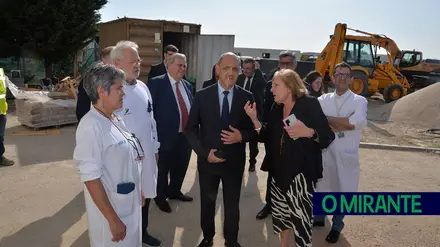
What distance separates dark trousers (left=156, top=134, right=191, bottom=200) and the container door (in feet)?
21.0

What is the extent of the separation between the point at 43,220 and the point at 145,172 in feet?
5.85

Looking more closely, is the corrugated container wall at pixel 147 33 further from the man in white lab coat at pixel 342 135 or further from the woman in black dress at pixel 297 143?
the woman in black dress at pixel 297 143

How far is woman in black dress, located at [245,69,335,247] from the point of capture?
104 inches

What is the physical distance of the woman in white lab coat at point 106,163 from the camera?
6.08ft

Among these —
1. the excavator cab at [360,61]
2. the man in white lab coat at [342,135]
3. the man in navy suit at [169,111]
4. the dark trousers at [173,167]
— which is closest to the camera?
the man in white lab coat at [342,135]

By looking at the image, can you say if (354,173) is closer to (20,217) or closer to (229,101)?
(229,101)

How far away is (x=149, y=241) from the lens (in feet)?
10.7

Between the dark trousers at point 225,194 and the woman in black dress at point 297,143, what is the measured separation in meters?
0.42

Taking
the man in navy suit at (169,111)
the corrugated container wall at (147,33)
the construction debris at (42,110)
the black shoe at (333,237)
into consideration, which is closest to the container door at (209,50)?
the corrugated container wall at (147,33)

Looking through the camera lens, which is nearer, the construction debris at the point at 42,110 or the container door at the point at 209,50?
the construction debris at the point at 42,110

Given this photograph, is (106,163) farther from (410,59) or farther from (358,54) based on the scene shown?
(410,59)

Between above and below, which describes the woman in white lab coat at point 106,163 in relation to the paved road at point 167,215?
above

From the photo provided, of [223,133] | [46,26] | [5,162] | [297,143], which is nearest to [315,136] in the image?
[297,143]

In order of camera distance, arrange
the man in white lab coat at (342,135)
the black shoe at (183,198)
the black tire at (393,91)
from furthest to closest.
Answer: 1. the black tire at (393,91)
2. the black shoe at (183,198)
3. the man in white lab coat at (342,135)
